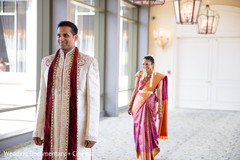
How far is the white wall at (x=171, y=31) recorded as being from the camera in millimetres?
10148

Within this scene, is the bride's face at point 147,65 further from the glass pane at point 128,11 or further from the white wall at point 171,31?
the white wall at point 171,31

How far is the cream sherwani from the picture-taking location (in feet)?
8.45

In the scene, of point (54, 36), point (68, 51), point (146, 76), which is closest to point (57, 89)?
point (68, 51)

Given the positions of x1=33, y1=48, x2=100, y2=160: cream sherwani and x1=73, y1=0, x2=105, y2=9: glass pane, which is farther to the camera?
x1=73, y1=0, x2=105, y2=9: glass pane

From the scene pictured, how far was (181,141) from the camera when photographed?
596 cm

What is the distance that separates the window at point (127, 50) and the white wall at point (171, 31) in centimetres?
61

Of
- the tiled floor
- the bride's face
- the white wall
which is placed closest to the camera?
the bride's face

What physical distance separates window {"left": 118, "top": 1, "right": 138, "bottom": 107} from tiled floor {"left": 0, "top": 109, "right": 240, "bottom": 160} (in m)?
1.32

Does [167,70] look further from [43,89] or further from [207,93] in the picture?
[43,89]

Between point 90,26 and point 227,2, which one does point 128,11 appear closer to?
point 90,26

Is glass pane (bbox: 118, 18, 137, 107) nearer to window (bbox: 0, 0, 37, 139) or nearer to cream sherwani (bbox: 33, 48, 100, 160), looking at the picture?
window (bbox: 0, 0, 37, 139)

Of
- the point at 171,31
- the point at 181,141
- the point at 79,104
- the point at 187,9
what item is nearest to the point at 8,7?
the point at 187,9

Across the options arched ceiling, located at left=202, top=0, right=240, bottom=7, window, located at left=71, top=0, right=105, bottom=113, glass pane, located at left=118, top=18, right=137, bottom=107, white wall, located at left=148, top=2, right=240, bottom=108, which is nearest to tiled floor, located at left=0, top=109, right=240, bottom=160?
Answer: glass pane, located at left=118, top=18, right=137, bottom=107

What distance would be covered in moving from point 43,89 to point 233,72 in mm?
8716
